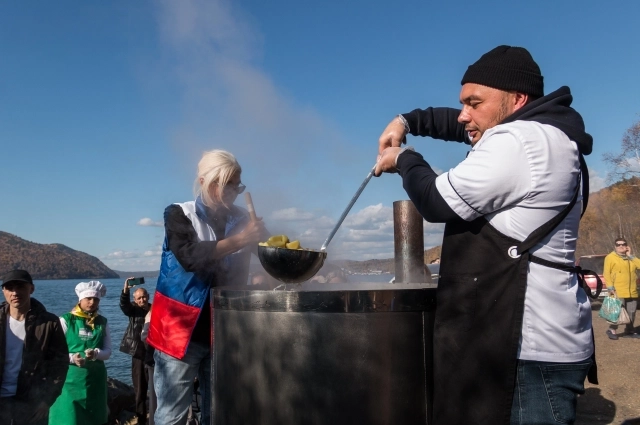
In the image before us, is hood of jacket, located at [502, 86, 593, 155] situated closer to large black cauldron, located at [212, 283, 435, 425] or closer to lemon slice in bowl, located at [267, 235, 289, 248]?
large black cauldron, located at [212, 283, 435, 425]

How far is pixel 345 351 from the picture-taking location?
2.22 m

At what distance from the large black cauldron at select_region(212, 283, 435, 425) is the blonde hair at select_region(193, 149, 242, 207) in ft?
3.95

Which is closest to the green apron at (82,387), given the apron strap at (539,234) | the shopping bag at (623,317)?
the apron strap at (539,234)

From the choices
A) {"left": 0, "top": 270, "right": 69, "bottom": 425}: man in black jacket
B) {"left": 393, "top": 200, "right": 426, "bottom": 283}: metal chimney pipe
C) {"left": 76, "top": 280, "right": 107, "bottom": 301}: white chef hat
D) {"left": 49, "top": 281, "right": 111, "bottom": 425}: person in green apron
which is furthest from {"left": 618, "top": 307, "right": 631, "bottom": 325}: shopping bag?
{"left": 0, "top": 270, "right": 69, "bottom": 425}: man in black jacket

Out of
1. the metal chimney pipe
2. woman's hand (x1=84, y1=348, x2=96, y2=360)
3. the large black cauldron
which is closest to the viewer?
the large black cauldron

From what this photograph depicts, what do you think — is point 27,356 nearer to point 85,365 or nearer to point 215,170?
point 85,365

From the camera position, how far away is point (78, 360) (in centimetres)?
616

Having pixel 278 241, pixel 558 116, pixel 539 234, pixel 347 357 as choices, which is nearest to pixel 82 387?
pixel 278 241

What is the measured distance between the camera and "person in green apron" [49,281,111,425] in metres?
6.12

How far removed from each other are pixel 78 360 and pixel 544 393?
5776mm

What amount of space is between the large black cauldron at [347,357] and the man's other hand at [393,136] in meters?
0.81

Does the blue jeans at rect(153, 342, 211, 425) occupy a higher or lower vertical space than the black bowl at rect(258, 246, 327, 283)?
lower

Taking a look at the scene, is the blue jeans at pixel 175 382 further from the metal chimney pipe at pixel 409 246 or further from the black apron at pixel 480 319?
the black apron at pixel 480 319

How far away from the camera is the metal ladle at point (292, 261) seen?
2713mm
